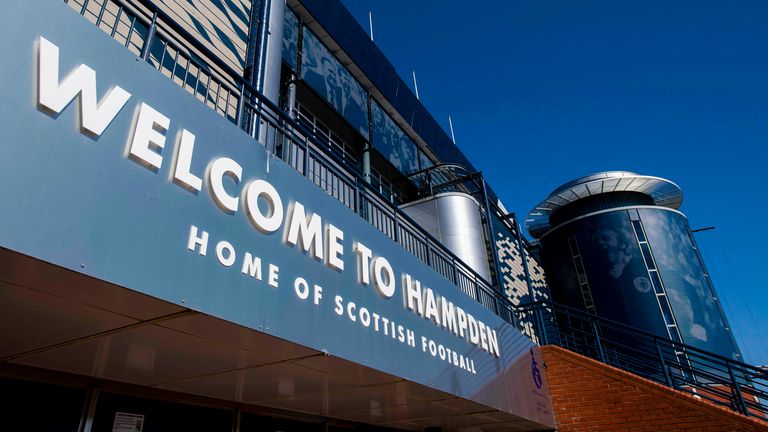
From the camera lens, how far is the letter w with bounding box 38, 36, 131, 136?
2752mm

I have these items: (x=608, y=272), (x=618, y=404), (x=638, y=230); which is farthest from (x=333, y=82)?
(x=638, y=230)

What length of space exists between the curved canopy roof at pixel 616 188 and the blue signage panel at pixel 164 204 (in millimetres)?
23754

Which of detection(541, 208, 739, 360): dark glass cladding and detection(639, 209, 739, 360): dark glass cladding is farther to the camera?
detection(541, 208, 739, 360): dark glass cladding

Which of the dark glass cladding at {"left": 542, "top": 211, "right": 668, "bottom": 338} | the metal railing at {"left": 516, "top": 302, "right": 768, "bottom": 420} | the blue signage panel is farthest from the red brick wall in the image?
the dark glass cladding at {"left": 542, "top": 211, "right": 668, "bottom": 338}

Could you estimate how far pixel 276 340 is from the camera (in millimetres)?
3990

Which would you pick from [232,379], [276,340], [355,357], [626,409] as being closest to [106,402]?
[232,379]

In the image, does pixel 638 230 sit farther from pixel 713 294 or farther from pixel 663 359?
Result: pixel 663 359

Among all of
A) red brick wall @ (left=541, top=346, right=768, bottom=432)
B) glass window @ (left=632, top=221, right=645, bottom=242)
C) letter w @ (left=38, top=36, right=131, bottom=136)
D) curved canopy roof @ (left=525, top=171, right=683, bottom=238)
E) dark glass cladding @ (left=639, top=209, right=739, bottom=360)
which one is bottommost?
red brick wall @ (left=541, top=346, right=768, bottom=432)

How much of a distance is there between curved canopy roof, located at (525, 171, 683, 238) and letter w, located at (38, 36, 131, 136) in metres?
26.5

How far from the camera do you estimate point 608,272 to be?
2450 centimetres

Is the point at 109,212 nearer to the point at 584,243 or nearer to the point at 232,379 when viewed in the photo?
the point at 232,379

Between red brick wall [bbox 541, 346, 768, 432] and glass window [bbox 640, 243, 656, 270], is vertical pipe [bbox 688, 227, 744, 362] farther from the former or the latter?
red brick wall [bbox 541, 346, 768, 432]

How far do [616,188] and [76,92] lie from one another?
2749cm

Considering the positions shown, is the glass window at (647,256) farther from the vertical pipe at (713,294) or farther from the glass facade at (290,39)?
the glass facade at (290,39)
